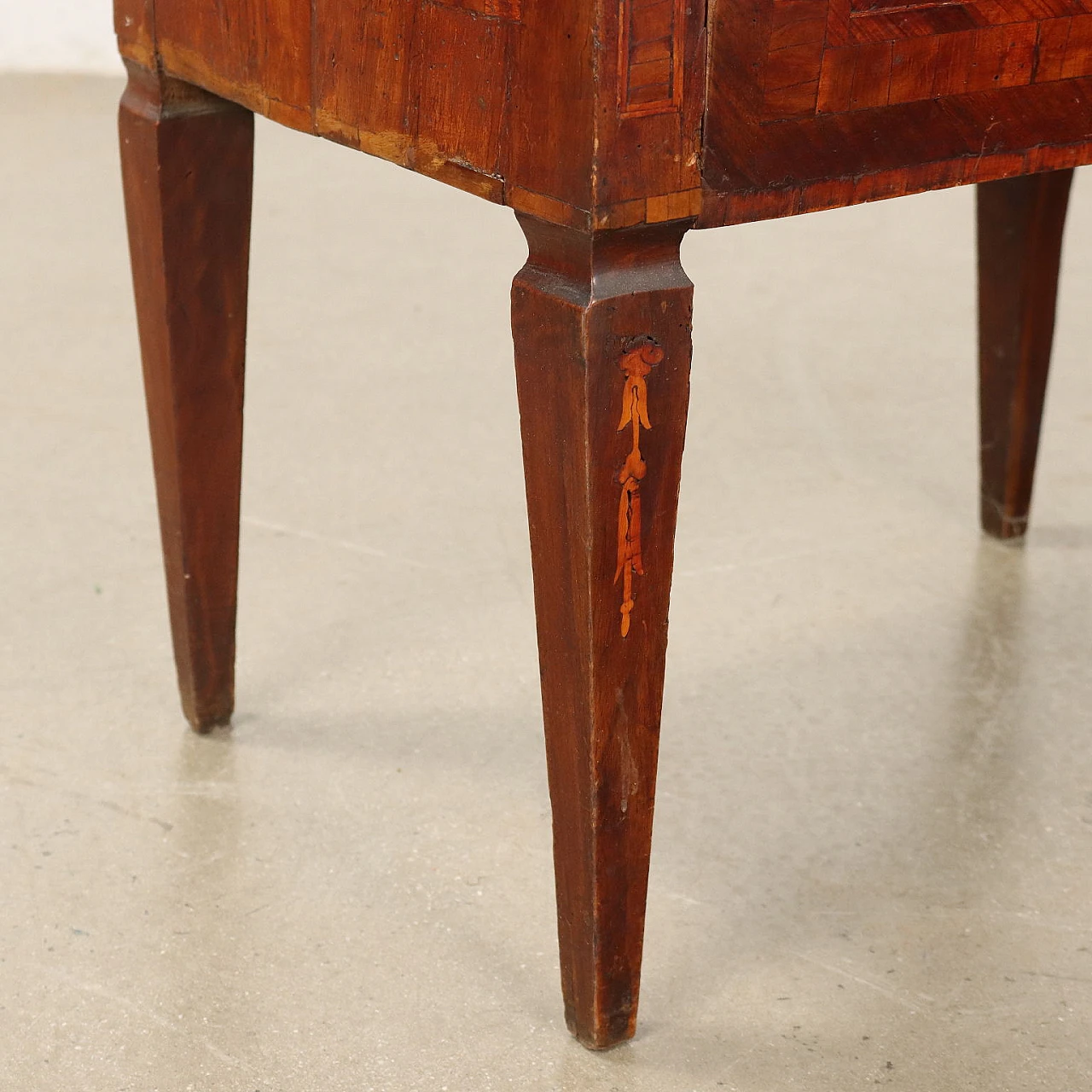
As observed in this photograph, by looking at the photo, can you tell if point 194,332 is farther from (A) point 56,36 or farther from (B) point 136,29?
(A) point 56,36

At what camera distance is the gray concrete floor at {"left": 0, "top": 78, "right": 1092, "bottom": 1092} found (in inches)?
40.4

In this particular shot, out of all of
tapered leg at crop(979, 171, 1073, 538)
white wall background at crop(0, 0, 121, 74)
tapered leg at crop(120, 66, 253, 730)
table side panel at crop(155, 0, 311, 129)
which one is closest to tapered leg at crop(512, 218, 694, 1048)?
table side panel at crop(155, 0, 311, 129)

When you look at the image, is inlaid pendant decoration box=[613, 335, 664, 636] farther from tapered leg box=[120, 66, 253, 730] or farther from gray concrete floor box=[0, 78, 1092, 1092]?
tapered leg box=[120, 66, 253, 730]

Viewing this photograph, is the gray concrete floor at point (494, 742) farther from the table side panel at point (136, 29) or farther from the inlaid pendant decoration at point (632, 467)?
the table side panel at point (136, 29)

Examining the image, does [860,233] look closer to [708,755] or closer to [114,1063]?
[708,755]

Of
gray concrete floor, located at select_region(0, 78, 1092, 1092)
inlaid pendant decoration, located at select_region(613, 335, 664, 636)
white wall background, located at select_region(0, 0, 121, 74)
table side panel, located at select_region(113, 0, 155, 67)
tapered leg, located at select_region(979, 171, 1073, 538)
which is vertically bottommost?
white wall background, located at select_region(0, 0, 121, 74)

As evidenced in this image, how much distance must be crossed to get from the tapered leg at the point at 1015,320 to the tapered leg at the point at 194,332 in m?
0.67

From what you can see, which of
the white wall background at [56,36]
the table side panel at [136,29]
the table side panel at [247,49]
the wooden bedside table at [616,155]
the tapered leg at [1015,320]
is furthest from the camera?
the white wall background at [56,36]

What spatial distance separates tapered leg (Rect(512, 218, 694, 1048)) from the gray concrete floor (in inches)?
4.1

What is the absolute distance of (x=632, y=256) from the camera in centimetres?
83

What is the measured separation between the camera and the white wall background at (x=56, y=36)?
360 centimetres

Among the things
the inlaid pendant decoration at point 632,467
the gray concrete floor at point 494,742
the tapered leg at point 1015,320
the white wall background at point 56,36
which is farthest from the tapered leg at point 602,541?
the white wall background at point 56,36

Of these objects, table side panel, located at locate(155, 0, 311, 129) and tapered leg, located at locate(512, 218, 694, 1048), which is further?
table side panel, located at locate(155, 0, 311, 129)

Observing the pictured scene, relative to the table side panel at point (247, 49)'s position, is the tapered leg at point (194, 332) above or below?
below
